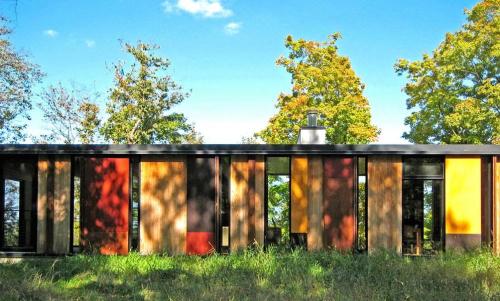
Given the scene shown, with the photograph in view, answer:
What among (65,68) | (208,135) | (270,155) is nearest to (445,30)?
(208,135)

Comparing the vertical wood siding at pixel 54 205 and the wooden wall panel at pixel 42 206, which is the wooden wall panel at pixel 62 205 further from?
the wooden wall panel at pixel 42 206

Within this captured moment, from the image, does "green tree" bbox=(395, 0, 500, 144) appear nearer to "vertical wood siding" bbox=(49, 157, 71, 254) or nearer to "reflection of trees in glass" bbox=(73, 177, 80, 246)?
"reflection of trees in glass" bbox=(73, 177, 80, 246)

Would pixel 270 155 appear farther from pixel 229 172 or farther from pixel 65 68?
pixel 65 68

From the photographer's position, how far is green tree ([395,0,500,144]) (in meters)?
22.5

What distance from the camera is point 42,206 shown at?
1174 cm

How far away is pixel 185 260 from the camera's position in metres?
10.6

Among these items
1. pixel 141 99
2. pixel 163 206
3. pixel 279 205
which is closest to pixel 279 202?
pixel 279 205

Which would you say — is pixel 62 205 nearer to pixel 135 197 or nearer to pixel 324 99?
pixel 135 197

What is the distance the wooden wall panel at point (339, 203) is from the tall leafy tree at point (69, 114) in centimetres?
→ 2033

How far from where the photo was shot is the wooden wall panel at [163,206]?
461 inches

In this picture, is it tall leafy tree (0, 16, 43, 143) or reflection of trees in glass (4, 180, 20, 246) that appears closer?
reflection of trees in glass (4, 180, 20, 246)

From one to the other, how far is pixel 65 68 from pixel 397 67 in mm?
17981

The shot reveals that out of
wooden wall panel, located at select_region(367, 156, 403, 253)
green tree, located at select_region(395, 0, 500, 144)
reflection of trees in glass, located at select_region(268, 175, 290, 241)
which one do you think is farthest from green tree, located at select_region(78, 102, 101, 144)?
wooden wall panel, located at select_region(367, 156, 403, 253)

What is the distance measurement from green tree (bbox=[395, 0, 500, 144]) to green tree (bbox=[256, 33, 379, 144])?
96.8 inches
